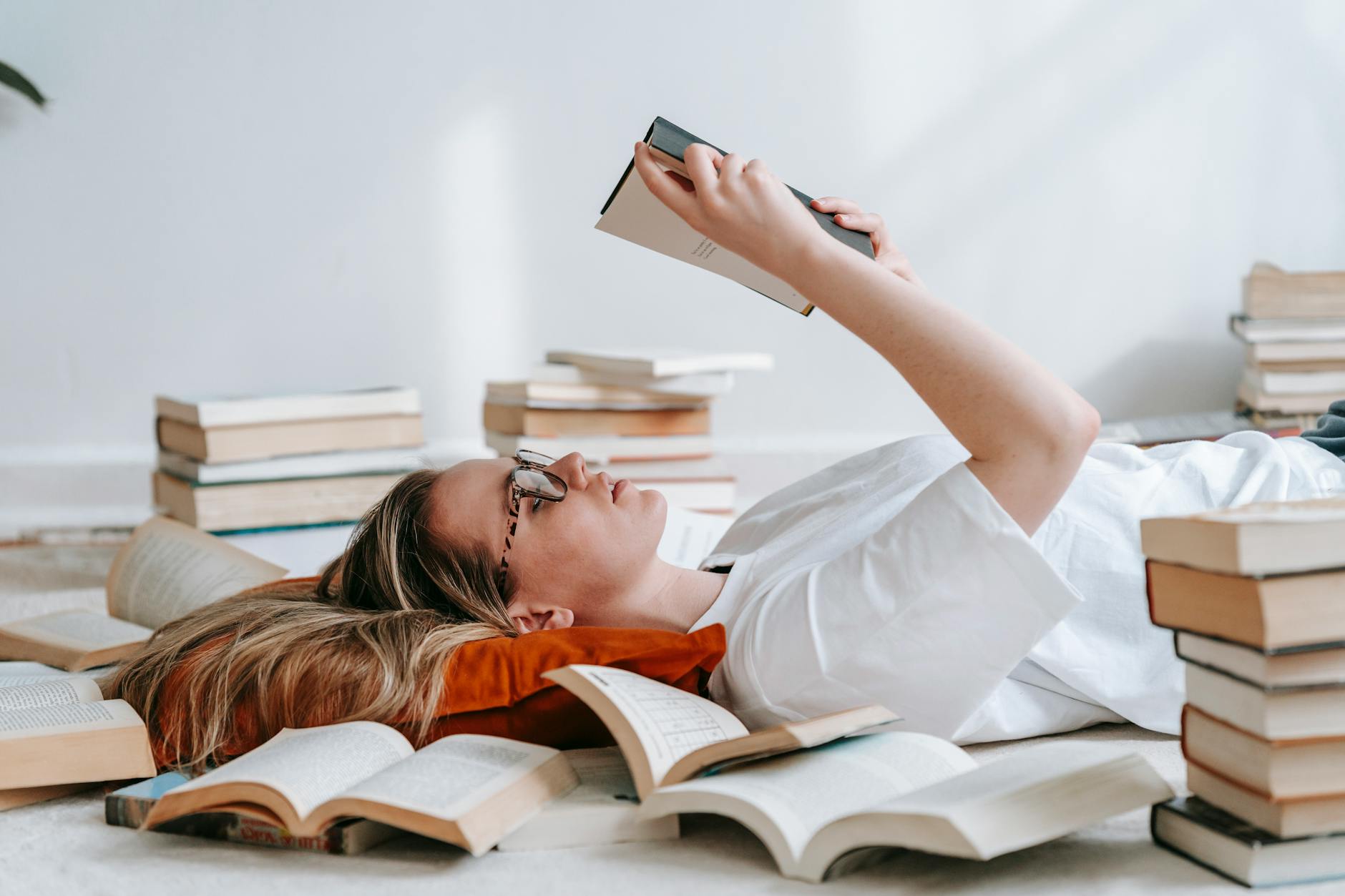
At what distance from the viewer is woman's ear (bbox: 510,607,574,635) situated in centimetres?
142

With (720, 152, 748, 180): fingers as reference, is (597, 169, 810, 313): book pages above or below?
below

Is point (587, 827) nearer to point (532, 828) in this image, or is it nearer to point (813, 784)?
point (532, 828)

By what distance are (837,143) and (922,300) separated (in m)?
2.29

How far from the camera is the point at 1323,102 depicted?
3281mm

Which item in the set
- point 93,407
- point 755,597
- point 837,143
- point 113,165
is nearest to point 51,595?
point 93,407

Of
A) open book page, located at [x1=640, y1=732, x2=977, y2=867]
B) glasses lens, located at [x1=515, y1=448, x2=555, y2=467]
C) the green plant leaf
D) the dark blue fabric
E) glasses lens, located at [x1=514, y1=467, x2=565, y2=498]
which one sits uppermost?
the green plant leaf

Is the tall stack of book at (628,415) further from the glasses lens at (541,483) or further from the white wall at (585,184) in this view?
the glasses lens at (541,483)

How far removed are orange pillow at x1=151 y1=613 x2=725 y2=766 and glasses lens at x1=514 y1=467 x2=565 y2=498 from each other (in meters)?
0.22

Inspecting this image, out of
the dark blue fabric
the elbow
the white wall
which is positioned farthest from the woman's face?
the white wall

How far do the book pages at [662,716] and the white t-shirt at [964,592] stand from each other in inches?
3.4

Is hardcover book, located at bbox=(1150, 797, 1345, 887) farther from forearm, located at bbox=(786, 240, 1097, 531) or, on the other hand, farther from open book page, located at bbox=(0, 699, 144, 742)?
open book page, located at bbox=(0, 699, 144, 742)

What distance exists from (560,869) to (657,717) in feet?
0.56

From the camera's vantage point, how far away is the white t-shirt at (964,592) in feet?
3.57

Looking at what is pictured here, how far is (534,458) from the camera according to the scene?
→ 1.48 m
